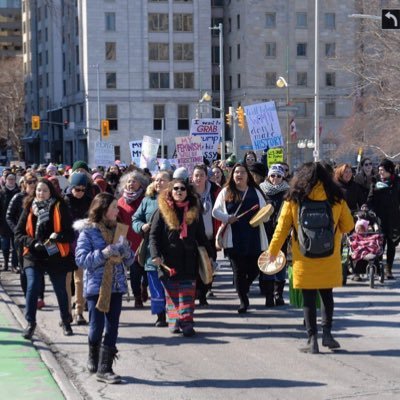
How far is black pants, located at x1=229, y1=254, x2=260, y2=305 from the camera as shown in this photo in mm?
11860

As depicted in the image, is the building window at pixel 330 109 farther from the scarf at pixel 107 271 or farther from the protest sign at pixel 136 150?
the scarf at pixel 107 271

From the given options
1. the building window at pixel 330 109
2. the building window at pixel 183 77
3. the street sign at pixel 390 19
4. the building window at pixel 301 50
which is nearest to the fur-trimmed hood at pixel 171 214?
the street sign at pixel 390 19

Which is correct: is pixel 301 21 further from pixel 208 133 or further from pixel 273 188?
pixel 273 188

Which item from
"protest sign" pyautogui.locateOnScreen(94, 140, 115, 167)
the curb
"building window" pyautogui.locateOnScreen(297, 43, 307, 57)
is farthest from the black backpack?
"building window" pyautogui.locateOnScreen(297, 43, 307, 57)

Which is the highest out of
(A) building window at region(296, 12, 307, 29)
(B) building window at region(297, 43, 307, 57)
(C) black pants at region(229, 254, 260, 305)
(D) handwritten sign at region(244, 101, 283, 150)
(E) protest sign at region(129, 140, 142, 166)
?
(A) building window at region(296, 12, 307, 29)

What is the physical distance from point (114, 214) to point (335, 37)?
7340 centimetres

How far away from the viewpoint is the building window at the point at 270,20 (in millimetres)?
78250

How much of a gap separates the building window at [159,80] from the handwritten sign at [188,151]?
62.6 metres

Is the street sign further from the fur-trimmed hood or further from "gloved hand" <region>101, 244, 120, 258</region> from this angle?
"gloved hand" <region>101, 244, 120, 258</region>

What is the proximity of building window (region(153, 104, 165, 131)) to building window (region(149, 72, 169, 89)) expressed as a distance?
1654mm

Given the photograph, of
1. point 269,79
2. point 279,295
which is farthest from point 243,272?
point 269,79

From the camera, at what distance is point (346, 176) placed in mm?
14945

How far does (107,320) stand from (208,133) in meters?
14.1

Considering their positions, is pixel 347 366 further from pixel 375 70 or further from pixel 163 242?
pixel 375 70
